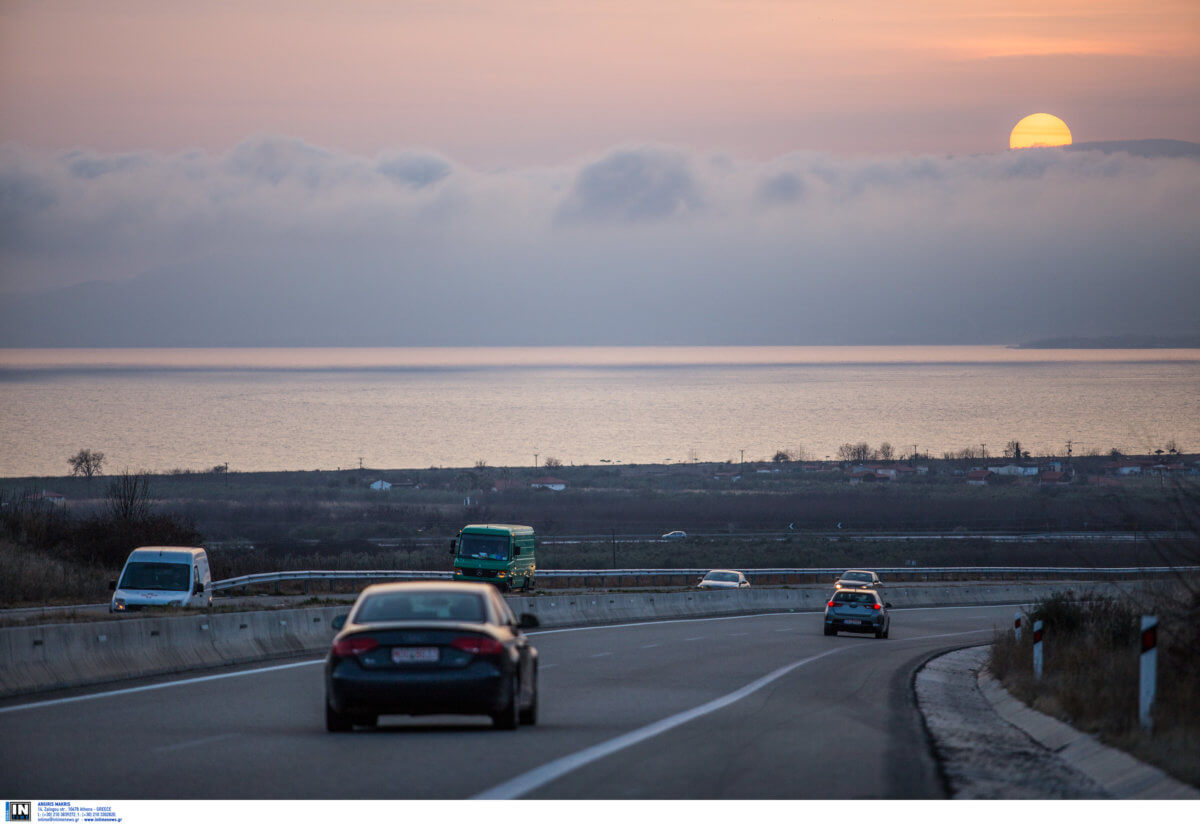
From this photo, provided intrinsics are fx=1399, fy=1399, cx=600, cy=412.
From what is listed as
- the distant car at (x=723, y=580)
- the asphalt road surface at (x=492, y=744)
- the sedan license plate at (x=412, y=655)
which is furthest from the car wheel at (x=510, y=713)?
the distant car at (x=723, y=580)

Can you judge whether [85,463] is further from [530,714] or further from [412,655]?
[412,655]

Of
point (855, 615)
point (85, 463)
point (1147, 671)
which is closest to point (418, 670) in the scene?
point (1147, 671)

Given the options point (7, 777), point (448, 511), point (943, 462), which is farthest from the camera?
point (943, 462)

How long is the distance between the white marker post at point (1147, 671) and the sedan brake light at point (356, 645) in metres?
6.71

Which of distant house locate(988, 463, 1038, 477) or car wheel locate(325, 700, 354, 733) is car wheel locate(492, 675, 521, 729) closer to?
car wheel locate(325, 700, 354, 733)

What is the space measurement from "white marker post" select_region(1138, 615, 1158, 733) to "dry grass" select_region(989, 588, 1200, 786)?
0.11m

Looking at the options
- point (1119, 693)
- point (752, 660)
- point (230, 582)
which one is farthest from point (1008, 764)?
point (230, 582)

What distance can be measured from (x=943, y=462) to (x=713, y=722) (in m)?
179

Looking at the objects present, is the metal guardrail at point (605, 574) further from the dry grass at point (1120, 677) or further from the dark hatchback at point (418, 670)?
the dark hatchback at point (418, 670)

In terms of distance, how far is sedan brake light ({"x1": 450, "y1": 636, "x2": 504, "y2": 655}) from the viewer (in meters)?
12.6

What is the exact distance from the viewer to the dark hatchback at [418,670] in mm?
12453

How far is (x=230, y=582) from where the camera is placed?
158 feet

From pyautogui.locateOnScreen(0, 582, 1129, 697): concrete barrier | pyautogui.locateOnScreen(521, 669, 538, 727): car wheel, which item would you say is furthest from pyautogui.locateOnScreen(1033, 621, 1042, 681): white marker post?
pyautogui.locateOnScreen(521, 669, 538, 727): car wheel

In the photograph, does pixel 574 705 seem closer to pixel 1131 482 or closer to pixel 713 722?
pixel 713 722
